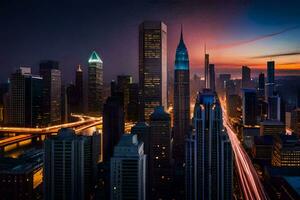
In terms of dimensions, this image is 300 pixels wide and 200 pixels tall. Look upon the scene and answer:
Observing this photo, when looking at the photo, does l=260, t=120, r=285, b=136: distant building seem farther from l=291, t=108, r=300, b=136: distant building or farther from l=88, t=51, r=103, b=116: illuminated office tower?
l=88, t=51, r=103, b=116: illuminated office tower

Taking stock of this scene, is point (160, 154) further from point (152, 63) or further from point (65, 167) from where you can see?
point (152, 63)

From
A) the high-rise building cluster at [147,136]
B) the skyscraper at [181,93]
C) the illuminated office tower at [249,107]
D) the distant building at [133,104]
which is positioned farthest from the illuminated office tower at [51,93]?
the illuminated office tower at [249,107]

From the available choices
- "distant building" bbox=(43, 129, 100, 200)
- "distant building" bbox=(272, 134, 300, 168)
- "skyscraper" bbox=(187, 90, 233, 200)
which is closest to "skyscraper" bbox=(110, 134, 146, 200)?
"distant building" bbox=(43, 129, 100, 200)

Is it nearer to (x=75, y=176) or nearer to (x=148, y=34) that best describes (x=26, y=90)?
(x=148, y=34)

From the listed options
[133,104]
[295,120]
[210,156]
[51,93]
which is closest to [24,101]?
[51,93]

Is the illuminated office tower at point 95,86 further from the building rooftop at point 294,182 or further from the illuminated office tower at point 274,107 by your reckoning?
the building rooftop at point 294,182

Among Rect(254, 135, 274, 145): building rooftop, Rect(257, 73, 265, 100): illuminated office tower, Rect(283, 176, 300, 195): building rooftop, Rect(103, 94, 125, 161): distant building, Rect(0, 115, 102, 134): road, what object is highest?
Rect(257, 73, 265, 100): illuminated office tower

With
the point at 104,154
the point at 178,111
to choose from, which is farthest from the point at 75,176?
the point at 178,111
